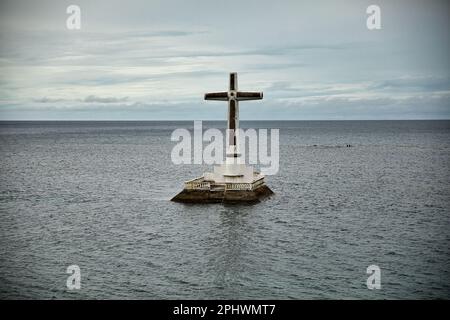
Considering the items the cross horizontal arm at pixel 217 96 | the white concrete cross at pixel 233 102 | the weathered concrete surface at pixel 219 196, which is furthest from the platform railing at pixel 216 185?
A: the cross horizontal arm at pixel 217 96

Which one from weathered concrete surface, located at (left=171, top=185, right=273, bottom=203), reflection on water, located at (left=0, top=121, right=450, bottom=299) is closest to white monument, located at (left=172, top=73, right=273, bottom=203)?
weathered concrete surface, located at (left=171, top=185, right=273, bottom=203)

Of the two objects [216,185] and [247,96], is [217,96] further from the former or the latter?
[216,185]

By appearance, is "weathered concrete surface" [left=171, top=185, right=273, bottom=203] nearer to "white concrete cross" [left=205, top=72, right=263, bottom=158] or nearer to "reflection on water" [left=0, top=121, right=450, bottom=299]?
"reflection on water" [left=0, top=121, right=450, bottom=299]

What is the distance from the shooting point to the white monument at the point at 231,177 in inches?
2158

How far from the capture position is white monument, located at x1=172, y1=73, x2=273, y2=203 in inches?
2158

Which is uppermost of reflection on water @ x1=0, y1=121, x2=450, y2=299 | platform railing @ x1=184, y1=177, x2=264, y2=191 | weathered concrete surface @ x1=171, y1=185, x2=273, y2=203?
platform railing @ x1=184, y1=177, x2=264, y2=191

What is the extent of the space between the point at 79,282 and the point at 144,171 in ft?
207

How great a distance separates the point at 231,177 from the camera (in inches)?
2195

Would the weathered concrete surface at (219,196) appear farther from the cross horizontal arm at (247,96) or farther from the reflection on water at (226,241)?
the cross horizontal arm at (247,96)

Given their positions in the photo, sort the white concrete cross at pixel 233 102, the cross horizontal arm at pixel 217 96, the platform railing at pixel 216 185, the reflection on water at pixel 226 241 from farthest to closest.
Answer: the cross horizontal arm at pixel 217 96, the platform railing at pixel 216 185, the white concrete cross at pixel 233 102, the reflection on water at pixel 226 241

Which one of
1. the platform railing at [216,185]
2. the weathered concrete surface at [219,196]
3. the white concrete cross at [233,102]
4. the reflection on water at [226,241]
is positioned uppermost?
the white concrete cross at [233,102]
